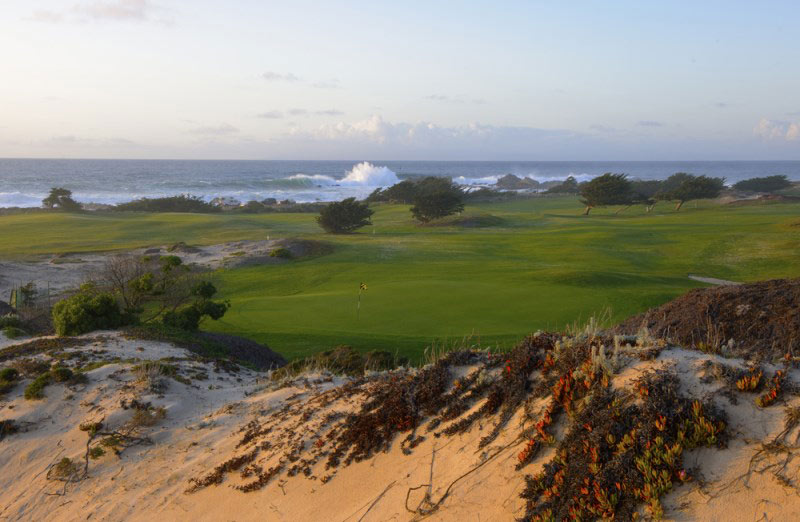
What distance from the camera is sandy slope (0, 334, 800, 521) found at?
495cm

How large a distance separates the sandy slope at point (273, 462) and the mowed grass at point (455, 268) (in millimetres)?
4632

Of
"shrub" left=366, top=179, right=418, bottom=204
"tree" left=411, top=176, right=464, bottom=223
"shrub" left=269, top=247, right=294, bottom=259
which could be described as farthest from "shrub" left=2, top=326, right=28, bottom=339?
"shrub" left=366, top=179, right=418, bottom=204

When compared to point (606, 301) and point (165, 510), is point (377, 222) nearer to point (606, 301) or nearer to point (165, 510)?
point (606, 301)

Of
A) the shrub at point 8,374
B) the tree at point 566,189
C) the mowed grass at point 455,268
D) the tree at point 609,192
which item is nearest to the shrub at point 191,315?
the mowed grass at point 455,268

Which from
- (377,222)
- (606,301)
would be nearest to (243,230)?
(377,222)

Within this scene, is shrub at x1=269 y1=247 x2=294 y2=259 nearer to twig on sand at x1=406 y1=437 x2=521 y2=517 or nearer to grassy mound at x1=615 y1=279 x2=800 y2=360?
grassy mound at x1=615 y1=279 x2=800 y2=360

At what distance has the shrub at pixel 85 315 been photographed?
15742 mm

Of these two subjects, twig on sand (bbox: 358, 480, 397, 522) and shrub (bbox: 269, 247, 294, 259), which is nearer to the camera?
twig on sand (bbox: 358, 480, 397, 522)

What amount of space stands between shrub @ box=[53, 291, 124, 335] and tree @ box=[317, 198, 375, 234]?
40263mm

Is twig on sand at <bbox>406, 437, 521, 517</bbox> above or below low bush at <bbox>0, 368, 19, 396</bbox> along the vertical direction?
above

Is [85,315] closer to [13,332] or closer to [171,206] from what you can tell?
[13,332]

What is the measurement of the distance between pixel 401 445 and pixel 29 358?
32.9ft

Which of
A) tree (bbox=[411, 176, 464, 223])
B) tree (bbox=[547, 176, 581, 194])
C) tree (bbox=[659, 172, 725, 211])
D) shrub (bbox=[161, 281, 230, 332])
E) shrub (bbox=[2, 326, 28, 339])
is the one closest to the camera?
shrub (bbox=[2, 326, 28, 339])

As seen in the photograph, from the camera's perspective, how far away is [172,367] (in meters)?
12.2
